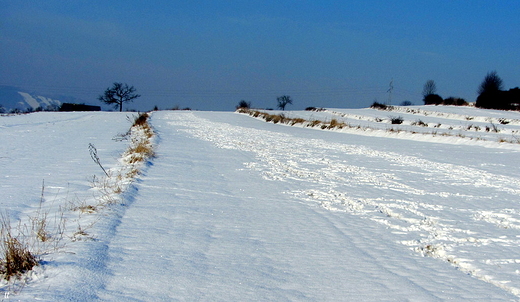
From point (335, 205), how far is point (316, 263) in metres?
2.25

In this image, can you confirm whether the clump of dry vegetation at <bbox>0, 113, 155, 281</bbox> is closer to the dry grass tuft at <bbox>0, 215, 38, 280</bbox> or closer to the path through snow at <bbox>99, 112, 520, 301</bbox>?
the dry grass tuft at <bbox>0, 215, 38, 280</bbox>

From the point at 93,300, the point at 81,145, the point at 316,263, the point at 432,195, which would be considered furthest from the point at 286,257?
the point at 81,145

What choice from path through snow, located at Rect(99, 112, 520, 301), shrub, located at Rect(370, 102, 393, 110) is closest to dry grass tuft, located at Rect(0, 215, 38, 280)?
path through snow, located at Rect(99, 112, 520, 301)

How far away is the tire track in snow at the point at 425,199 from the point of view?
3.86 m

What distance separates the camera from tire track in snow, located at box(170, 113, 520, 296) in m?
3.86

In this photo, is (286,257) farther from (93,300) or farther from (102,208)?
(102,208)

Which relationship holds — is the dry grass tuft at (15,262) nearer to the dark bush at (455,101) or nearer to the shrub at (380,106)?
the shrub at (380,106)

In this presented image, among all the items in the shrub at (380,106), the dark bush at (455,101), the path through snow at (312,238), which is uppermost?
the dark bush at (455,101)

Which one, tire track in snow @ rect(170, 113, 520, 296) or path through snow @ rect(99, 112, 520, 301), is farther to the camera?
tire track in snow @ rect(170, 113, 520, 296)

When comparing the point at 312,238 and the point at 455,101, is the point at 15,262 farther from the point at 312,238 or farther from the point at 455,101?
the point at 455,101

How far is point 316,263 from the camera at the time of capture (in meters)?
3.48

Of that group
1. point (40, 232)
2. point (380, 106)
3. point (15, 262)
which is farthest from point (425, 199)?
point (380, 106)

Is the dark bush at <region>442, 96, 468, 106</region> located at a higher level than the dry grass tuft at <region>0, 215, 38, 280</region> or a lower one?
higher

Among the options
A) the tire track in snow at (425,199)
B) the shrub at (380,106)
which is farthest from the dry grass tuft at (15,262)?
the shrub at (380,106)
